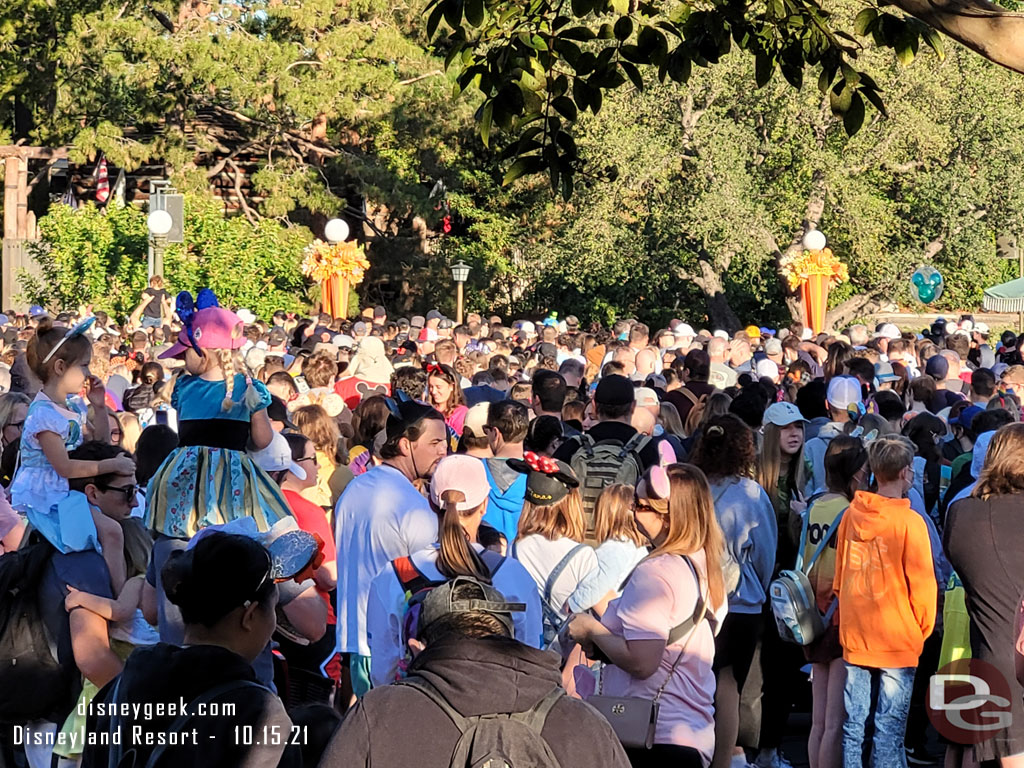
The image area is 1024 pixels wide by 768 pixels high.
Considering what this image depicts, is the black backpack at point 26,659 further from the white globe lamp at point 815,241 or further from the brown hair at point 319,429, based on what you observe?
the white globe lamp at point 815,241

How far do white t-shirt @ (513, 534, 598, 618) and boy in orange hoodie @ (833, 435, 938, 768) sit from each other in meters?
1.14

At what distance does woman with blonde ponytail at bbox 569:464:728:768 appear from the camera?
4.82 meters

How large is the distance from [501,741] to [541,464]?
126 inches

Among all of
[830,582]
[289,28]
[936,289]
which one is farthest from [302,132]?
[830,582]

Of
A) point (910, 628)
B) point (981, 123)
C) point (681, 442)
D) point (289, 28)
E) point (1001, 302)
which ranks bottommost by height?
point (910, 628)

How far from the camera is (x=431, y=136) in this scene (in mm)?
34719

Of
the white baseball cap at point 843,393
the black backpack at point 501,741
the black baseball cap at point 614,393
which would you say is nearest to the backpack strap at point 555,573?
the black baseball cap at point 614,393

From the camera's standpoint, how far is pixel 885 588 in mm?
5938

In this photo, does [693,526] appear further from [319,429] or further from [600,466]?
[319,429]

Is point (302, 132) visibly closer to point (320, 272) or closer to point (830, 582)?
point (320, 272)

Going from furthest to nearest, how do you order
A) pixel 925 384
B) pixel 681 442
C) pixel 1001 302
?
pixel 1001 302
pixel 925 384
pixel 681 442

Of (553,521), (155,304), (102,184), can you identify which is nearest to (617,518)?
(553,521)

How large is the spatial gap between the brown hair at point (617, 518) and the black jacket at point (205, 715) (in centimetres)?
282

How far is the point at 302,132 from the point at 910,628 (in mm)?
31867
